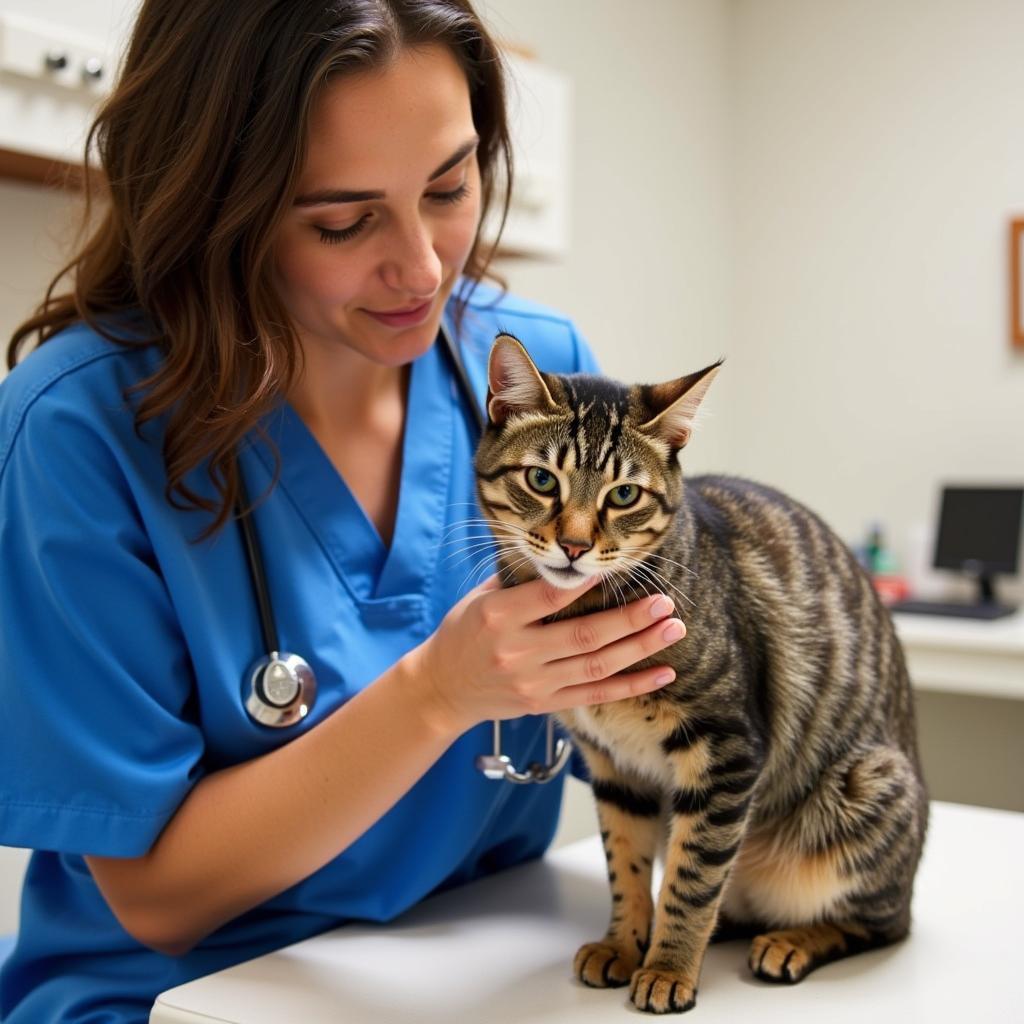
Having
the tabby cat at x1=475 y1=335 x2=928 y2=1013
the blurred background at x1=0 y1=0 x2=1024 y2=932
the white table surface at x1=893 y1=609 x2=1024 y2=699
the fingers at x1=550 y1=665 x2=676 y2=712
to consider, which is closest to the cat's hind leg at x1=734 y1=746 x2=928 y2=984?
the tabby cat at x1=475 y1=335 x2=928 y2=1013

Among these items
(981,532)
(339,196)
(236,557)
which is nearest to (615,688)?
(236,557)

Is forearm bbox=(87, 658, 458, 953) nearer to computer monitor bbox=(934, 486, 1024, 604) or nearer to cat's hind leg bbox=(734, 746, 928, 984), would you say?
cat's hind leg bbox=(734, 746, 928, 984)

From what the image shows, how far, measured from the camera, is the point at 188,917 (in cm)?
Answer: 104

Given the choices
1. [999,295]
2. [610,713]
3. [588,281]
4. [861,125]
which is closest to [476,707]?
[610,713]

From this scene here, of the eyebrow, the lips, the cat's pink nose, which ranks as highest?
the eyebrow

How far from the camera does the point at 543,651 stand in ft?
3.04

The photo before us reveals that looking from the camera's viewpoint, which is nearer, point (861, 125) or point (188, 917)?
point (188, 917)

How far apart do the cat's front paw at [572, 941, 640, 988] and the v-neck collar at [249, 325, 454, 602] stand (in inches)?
16.1

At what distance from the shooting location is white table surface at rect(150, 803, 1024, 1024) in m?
0.89

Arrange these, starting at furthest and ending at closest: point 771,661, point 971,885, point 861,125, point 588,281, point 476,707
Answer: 1. point 861,125
2. point 588,281
3. point 971,885
4. point 771,661
5. point 476,707

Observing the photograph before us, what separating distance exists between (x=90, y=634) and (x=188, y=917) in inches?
11.2

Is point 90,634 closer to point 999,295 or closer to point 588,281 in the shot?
point 588,281

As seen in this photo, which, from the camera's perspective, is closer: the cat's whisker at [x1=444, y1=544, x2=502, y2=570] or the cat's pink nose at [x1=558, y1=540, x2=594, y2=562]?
the cat's pink nose at [x1=558, y1=540, x2=594, y2=562]

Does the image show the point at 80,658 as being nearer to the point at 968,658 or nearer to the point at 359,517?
the point at 359,517
